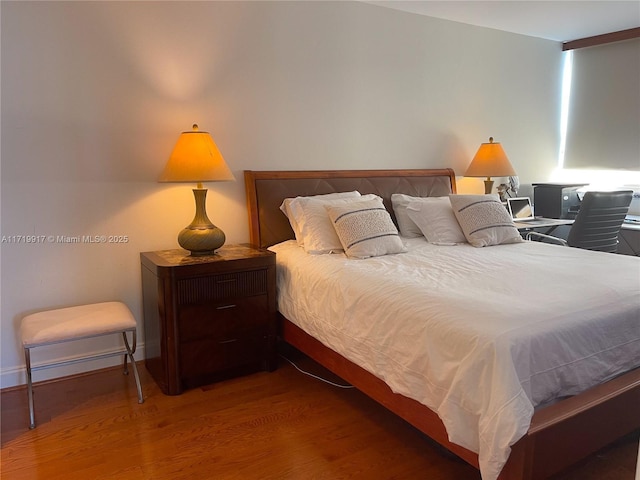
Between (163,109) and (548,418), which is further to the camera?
(163,109)

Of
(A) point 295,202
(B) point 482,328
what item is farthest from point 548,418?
(A) point 295,202

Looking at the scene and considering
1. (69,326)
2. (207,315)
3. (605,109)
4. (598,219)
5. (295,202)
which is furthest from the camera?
(605,109)

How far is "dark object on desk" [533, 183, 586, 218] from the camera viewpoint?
438cm

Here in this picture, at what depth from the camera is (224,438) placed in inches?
84.7

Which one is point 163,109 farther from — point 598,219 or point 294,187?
point 598,219

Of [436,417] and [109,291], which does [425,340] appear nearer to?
[436,417]

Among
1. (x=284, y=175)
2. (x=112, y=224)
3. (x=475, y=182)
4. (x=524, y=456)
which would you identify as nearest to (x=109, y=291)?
(x=112, y=224)

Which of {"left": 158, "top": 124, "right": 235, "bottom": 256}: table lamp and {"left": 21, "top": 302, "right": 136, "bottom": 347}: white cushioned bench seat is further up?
{"left": 158, "top": 124, "right": 235, "bottom": 256}: table lamp

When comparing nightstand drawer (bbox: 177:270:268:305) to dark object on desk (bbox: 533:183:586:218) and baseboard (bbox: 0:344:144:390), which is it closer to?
Result: baseboard (bbox: 0:344:144:390)

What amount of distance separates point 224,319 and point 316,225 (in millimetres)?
783

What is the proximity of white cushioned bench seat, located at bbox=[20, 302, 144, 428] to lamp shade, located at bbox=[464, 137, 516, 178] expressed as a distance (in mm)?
2915

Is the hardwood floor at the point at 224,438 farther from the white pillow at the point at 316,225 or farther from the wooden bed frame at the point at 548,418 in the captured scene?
the white pillow at the point at 316,225

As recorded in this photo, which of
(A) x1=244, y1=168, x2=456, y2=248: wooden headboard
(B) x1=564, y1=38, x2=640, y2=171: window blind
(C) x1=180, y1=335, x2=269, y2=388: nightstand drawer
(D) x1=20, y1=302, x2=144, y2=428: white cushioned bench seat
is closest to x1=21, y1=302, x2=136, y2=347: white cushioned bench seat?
(D) x1=20, y1=302, x2=144, y2=428: white cushioned bench seat

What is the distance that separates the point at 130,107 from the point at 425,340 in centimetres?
213
